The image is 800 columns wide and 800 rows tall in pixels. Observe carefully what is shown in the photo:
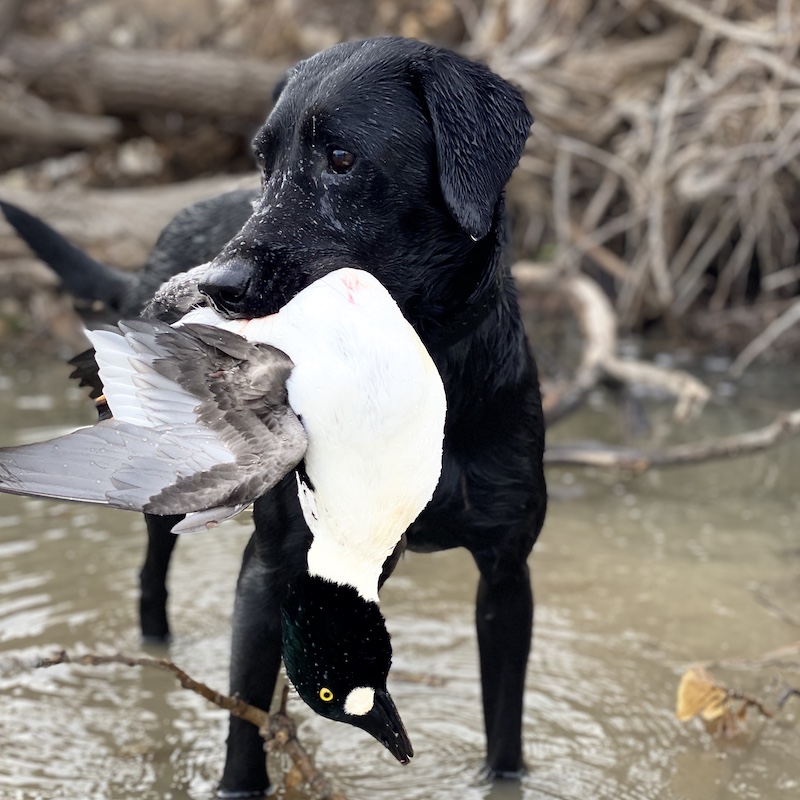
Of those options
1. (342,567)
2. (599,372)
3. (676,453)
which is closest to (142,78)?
(599,372)

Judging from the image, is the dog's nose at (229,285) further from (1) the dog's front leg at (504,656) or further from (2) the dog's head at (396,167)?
(1) the dog's front leg at (504,656)

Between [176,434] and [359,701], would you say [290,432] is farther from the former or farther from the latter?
[359,701]

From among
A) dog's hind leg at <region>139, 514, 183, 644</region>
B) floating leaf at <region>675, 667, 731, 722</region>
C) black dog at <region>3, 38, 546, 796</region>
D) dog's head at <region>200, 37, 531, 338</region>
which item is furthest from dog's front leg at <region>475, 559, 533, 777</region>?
dog's hind leg at <region>139, 514, 183, 644</region>

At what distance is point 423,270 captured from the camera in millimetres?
2363

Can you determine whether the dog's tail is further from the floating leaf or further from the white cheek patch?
the floating leaf

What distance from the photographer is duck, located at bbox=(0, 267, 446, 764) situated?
5.87ft

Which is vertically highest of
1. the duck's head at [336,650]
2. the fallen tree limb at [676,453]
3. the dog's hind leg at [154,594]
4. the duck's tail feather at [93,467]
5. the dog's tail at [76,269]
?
the duck's tail feather at [93,467]

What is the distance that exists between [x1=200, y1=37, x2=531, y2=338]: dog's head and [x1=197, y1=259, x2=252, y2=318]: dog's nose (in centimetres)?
11

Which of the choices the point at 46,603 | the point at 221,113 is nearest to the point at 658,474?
the point at 46,603

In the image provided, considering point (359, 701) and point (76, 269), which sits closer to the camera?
point (359, 701)

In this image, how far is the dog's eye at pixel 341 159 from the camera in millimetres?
2279

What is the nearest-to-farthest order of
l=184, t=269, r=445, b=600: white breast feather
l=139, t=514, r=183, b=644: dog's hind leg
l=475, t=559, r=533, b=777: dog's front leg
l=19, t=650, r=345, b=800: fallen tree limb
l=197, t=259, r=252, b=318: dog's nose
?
1. l=184, t=269, r=445, b=600: white breast feather
2. l=197, t=259, r=252, b=318: dog's nose
3. l=19, t=650, r=345, b=800: fallen tree limb
4. l=475, t=559, r=533, b=777: dog's front leg
5. l=139, t=514, r=183, b=644: dog's hind leg

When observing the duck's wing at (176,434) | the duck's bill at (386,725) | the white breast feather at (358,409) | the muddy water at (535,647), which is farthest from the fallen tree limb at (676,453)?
the duck's wing at (176,434)

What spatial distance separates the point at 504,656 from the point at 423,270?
91cm
